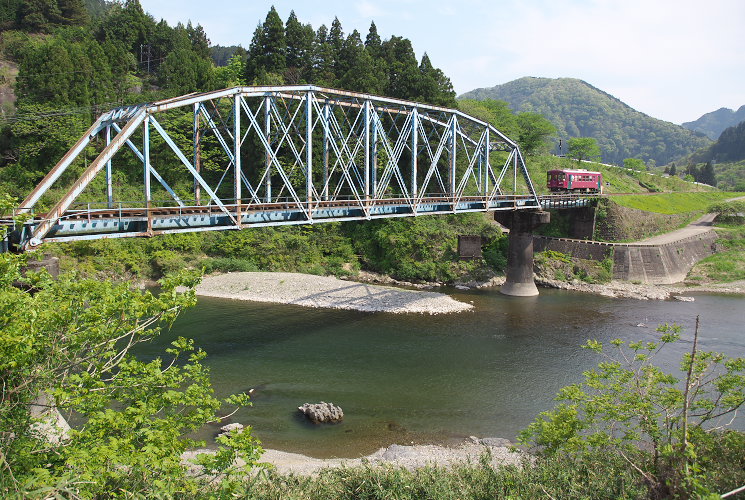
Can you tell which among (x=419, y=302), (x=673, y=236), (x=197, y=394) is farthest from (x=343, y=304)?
(x=673, y=236)

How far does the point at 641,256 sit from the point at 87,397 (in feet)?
151

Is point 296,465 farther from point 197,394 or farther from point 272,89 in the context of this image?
point 272,89

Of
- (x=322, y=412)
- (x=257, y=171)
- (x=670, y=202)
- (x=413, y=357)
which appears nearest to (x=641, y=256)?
(x=670, y=202)

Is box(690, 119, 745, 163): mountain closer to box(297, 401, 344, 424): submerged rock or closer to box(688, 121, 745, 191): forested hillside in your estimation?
box(688, 121, 745, 191): forested hillside

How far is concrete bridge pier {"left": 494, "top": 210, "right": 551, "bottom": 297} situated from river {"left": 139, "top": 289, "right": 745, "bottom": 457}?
2205mm

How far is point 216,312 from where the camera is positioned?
112 ft

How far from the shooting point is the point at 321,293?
38.4 m

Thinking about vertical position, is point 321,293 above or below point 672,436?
below

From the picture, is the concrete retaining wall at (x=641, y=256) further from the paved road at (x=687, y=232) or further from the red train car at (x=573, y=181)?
the red train car at (x=573, y=181)

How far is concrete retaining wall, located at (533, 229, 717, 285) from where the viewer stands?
148 ft

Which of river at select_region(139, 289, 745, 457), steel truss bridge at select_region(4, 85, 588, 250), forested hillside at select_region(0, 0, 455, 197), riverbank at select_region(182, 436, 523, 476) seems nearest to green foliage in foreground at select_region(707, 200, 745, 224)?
steel truss bridge at select_region(4, 85, 588, 250)

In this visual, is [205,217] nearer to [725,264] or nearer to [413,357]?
[413,357]

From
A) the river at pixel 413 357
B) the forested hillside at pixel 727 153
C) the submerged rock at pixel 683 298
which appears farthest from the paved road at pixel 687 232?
the forested hillside at pixel 727 153

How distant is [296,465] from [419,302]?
2223cm
